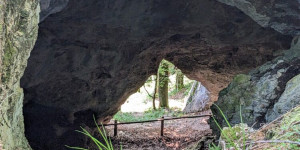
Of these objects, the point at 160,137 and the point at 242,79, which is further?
the point at 160,137

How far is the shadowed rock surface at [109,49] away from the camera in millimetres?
6125

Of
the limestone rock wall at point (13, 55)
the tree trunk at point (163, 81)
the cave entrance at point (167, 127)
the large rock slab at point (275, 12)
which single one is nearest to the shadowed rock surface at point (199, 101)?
the cave entrance at point (167, 127)

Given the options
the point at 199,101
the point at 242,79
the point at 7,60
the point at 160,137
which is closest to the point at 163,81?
the point at 199,101

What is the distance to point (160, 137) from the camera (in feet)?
32.2

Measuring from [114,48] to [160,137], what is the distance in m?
4.22

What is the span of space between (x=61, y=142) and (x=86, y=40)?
2986 mm

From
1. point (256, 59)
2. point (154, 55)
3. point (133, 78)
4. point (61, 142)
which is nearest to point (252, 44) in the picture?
point (256, 59)

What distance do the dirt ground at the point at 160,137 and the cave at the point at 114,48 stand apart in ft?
5.06

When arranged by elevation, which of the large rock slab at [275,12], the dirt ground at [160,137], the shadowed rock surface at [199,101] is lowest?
the dirt ground at [160,137]

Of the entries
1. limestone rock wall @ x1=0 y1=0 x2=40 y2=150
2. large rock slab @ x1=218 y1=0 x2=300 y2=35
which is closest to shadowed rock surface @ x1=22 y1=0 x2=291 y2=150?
large rock slab @ x1=218 y1=0 x2=300 y2=35

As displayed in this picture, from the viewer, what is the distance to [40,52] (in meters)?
6.20

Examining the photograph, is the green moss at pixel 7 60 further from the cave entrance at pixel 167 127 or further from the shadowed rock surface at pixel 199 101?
the shadowed rock surface at pixel 199 101

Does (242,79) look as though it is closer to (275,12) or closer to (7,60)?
(275,12)

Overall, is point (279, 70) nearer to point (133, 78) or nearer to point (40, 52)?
→ point (133, 78)
